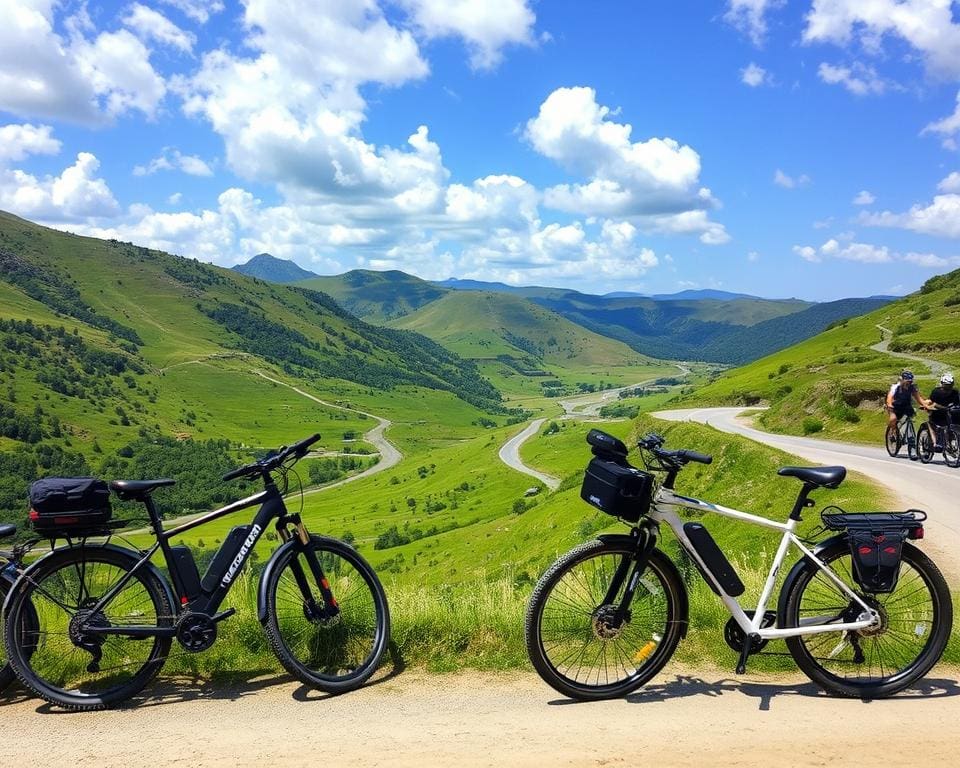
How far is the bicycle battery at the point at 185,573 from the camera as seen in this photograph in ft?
21.1

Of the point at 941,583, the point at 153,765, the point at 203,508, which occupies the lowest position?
the point at 203,508

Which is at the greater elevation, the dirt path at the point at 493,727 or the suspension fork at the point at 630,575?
the suspension fork at the point at 630,575

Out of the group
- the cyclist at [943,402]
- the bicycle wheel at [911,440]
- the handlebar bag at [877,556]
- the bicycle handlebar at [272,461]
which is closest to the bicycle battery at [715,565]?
the handlebar bag at [877,556]

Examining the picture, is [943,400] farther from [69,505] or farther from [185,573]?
[69,505]

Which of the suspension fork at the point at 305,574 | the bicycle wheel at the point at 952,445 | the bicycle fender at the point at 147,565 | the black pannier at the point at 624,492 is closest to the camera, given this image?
the black pannier at the point at 624,492

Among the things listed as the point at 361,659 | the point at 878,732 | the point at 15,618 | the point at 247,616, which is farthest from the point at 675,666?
the point at 15,618

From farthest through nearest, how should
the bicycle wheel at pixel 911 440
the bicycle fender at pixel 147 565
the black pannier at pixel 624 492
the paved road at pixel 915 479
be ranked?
1. the bicycle wheel at pixel 911 440
2. the paved road at pixel 915 479
3. the bicycle fender at pixel 147 565
4. the black pannier at pixel 624 492

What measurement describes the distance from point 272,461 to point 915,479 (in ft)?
68.0

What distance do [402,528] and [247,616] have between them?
4483 inches

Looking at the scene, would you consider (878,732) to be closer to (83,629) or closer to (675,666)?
(675,666)

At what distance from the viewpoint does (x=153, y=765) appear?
4.95 m

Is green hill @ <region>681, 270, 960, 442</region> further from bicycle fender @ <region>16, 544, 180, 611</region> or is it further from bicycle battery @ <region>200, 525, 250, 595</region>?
bicycle fender @ <region>16, 544, 180, 611</region>

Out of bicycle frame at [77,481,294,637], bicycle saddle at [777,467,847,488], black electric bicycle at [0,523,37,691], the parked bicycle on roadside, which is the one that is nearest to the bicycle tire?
black electric bicycle at [0,523,37,691]

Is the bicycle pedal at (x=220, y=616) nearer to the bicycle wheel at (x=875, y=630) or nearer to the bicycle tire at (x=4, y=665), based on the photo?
the bicycle tire at (x=4, y=665)
